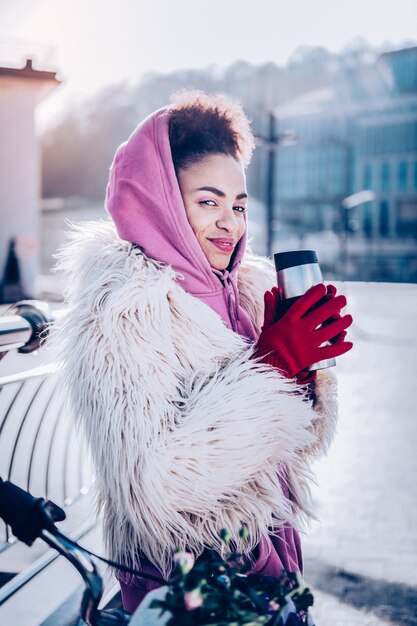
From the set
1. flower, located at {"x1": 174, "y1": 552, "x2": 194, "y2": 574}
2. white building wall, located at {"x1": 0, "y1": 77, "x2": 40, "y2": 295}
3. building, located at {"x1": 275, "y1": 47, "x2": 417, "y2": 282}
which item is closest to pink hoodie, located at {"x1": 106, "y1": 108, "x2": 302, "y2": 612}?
flower, located at {"x1": 174, "y1": 552, "x2": 194, "y2": 574}

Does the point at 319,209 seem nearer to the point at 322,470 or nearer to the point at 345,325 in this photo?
the point at 322,470

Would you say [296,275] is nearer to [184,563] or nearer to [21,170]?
[184,563]

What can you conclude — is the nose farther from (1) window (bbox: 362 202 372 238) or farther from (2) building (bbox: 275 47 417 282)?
(1) window (bbox: 362 202 372 238)

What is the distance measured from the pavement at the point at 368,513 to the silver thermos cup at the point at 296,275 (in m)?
0.52

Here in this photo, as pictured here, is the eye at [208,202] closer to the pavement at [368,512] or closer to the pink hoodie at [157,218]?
the pink hoodie at [157,218]

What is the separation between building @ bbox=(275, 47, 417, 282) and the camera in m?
48.0

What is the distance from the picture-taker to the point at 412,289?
28.9 meters

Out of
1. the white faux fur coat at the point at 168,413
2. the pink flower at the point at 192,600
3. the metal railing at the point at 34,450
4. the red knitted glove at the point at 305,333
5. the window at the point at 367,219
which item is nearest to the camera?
the pink flower at the point at 192,600

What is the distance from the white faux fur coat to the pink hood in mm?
46

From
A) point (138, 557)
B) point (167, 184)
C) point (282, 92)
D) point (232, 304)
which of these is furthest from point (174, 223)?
point (282, 92)

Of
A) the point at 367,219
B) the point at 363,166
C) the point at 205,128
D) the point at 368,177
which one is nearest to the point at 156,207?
the point at 205,128

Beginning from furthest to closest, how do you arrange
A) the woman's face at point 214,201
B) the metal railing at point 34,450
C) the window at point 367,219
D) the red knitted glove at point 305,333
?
the window at point 367,219
the metal railing at point 34,450
the woman's face at point 214,201
the red knitted glove at point 305,333

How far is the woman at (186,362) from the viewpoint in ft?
4.83

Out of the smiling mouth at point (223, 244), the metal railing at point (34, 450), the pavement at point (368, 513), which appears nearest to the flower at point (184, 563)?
the pavement at point (368, 513)
